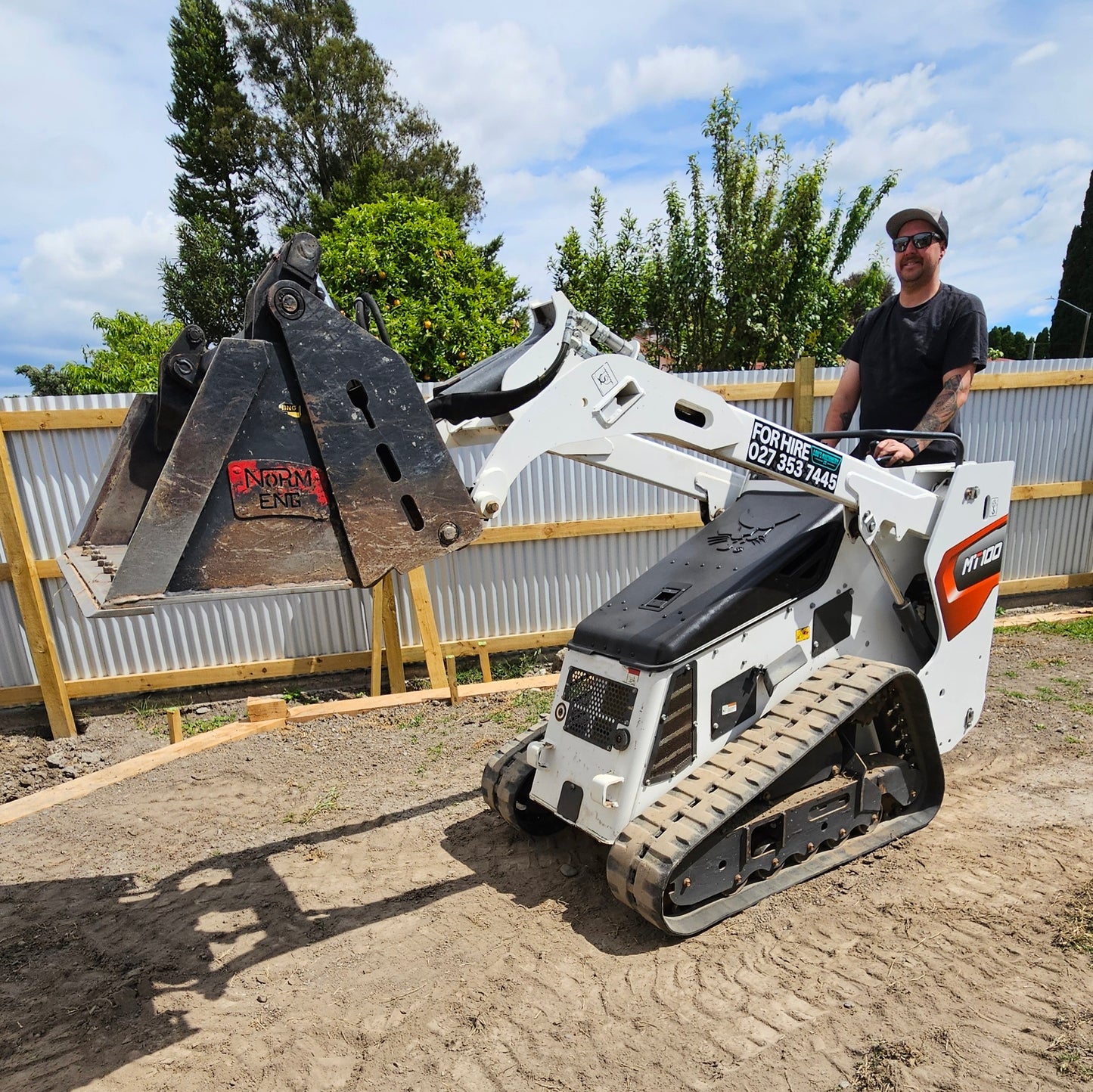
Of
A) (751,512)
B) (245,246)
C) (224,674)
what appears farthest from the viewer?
(245,246)

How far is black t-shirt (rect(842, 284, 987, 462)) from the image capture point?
148 inches

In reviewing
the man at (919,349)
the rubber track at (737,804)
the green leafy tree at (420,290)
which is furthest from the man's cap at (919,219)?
the green leafy tree at (420,290)

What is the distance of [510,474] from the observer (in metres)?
2.54

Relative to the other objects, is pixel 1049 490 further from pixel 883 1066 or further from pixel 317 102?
pixel 317 102

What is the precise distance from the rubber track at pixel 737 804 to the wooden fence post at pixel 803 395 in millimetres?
3462

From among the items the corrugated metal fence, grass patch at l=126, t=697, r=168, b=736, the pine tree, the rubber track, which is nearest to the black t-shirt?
the rubber track

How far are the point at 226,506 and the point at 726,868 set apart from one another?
2266 millimetres

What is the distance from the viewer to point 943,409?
12.3ft

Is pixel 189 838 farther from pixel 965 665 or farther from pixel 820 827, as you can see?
pixel 965 665

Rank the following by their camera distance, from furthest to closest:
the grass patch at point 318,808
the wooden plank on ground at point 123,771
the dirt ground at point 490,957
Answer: the wooden plank on ground at point 123,771 → the grass patch at point 318,808 → the dirt ground at point 490,957

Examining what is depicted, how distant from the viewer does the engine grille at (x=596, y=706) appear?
3090 mm

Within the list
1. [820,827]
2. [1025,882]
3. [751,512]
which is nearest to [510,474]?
[751,512]

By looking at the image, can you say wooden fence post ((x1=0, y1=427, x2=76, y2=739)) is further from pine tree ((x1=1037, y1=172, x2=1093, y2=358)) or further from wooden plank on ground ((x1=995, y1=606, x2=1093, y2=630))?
pine tree ((x1=1037, y1=172, x2=1093, y2=358))

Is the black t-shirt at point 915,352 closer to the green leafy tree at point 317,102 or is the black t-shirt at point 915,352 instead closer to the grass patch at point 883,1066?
the grass patch at point 883,1066
